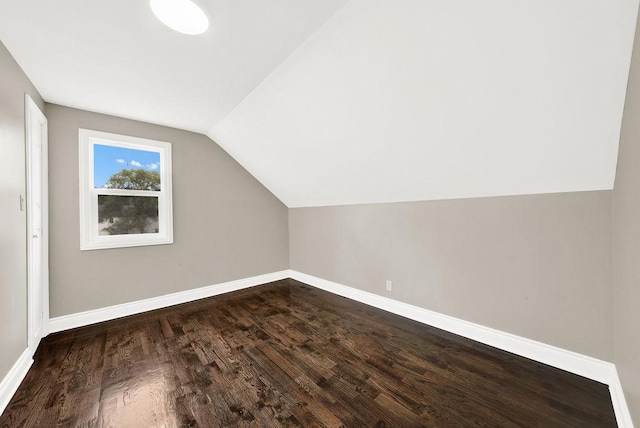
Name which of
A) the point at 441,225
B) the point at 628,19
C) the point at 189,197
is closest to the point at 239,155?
the point at 189,197

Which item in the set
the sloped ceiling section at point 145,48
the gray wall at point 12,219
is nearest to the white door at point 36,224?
the gray wall at point 12,219

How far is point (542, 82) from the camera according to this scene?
1.33 m

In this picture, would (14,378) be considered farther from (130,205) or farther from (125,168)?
(125,168)

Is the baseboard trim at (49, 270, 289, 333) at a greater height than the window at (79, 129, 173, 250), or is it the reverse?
the window at (79, 129, 173, 250)

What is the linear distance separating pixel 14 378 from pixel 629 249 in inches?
149

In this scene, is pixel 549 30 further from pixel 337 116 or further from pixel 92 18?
pixel 92 18

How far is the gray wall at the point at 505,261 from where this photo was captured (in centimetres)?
170

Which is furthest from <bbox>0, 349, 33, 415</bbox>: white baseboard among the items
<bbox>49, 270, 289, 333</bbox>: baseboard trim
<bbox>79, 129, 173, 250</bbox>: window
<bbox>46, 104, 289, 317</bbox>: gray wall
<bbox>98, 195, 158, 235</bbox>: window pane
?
<bbox>98, 195, 158, 235</bbox>: window pane

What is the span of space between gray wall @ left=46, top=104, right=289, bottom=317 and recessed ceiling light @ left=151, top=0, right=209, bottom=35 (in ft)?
6.69

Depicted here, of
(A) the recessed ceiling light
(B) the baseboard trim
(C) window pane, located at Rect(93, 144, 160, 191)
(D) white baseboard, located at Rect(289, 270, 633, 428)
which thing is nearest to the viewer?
(A) the recessed ceiling light

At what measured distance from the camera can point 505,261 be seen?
2.07m

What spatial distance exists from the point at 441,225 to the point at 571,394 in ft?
4.65

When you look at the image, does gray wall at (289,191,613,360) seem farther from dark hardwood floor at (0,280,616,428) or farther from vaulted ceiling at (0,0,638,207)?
dark hardwood floor at (0,280,616,428)

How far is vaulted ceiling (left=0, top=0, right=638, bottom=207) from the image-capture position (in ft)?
3.98
